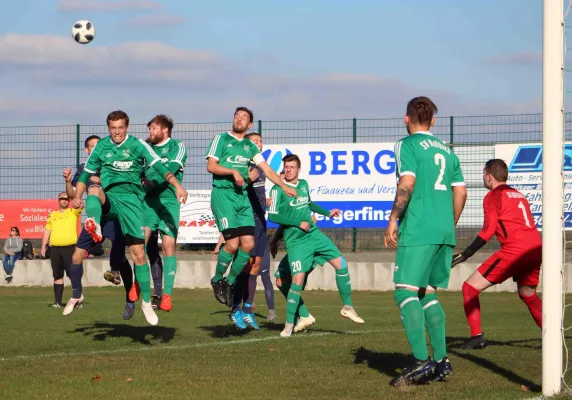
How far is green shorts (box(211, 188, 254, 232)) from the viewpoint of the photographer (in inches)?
467

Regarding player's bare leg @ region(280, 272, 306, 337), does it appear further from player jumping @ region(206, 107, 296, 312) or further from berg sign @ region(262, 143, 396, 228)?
berg sign @ region(262, 143, 396, 228)

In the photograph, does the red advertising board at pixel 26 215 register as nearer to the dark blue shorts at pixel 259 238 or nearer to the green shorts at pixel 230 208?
the dark blue shorts at pixel 259 238

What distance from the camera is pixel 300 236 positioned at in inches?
481

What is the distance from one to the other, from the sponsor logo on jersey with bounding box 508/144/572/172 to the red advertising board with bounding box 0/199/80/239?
11.3 metres

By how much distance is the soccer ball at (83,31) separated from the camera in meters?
20.1

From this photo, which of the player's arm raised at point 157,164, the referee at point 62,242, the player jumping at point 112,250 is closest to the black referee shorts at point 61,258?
the referee at point 62,242

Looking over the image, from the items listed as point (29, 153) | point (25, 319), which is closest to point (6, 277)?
point (29, 153)

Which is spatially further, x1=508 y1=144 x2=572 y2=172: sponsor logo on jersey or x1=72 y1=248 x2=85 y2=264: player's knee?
x1=508 y1=144 x2=572 y2=172: sponsor logo on jersey

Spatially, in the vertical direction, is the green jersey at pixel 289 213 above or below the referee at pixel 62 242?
above

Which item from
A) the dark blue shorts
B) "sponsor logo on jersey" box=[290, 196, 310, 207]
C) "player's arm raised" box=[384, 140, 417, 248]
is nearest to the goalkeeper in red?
"sponsor logo on jersey" box=[290, 196, 310, 207]

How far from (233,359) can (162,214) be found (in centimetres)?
358

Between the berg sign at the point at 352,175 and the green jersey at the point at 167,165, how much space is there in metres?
12.0

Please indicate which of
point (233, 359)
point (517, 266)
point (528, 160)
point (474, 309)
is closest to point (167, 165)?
point (233, 359)

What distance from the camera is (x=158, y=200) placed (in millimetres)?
12242
